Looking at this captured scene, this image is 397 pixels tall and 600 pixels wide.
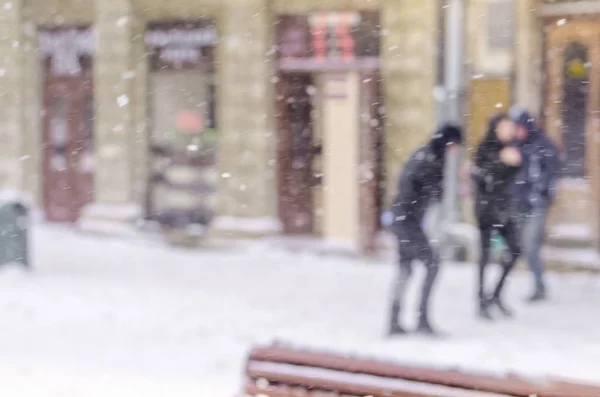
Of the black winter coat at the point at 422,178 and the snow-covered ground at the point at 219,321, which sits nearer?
the snow-covered ground at the point at 219,321

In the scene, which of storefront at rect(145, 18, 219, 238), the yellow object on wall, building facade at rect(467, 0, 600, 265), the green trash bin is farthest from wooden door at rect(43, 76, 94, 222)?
building facade at rect(467, 0, 600, 265)

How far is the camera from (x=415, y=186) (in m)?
6.56

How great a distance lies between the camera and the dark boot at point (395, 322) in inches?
272

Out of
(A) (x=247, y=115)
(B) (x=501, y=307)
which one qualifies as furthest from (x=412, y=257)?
(A) (x=247, y=115)

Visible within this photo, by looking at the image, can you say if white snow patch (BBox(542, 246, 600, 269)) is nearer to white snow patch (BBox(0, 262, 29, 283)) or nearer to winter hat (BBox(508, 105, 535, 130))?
winter hat (BBox(508, 105, 535, 130))

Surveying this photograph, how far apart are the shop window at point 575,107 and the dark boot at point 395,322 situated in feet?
13.5

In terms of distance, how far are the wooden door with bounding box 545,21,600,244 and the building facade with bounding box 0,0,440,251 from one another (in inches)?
54.7

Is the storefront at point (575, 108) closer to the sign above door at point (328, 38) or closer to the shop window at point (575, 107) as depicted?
the shop window at point (575, 107)

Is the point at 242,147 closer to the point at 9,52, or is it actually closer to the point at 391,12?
the point at 391,12

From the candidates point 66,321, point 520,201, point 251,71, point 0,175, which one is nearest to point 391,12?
point 251,71

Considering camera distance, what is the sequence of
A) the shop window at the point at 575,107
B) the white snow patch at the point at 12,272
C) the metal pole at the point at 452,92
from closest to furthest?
the white snow patch at the point at 12,272 < the shop window at the point at 575,107 < the metal pole at the point at 452,92

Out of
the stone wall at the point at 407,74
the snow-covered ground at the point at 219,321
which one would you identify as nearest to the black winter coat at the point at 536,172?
the snow-covered ground at the point at 219,321

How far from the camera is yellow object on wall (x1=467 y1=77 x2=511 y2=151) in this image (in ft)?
33.5

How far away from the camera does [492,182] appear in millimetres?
7305
